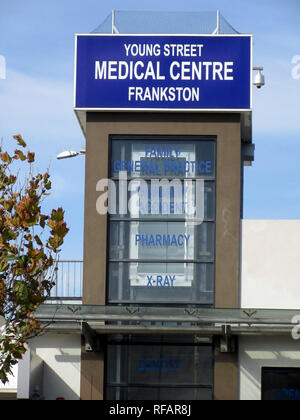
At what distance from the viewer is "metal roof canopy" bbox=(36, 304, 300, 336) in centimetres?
2111

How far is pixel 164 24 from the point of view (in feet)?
Answer: 77.5

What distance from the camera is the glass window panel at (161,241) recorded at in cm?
2281

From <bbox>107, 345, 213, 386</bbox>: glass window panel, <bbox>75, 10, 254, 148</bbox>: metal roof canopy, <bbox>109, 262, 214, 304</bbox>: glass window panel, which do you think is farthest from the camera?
<bbox>75, 10, 254, 148</bbox>: metal roof canopy

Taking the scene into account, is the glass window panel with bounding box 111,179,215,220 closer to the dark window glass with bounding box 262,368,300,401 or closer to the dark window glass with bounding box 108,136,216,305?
the dark window glass with bounding box 108,136,216,305

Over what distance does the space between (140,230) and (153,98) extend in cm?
347

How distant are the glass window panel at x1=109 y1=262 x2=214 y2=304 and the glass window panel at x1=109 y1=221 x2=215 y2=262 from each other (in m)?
0.23

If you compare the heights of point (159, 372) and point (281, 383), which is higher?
point (159, 372)

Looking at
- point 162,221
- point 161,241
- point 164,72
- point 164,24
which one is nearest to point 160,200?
point 162,221

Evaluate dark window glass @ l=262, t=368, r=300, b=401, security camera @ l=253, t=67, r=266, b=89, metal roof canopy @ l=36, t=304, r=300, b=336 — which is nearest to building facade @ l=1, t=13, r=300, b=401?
dark window glass @ l=262, t=368, r=300, b=401

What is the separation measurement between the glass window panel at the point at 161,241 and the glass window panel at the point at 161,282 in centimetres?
23

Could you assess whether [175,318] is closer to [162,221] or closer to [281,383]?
[162,221]

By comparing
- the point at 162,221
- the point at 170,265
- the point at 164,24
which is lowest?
the point at 170,265

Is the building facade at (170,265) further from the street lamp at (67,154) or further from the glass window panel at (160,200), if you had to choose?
the street lamp at (67,154)

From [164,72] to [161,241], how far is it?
443 centimetres
